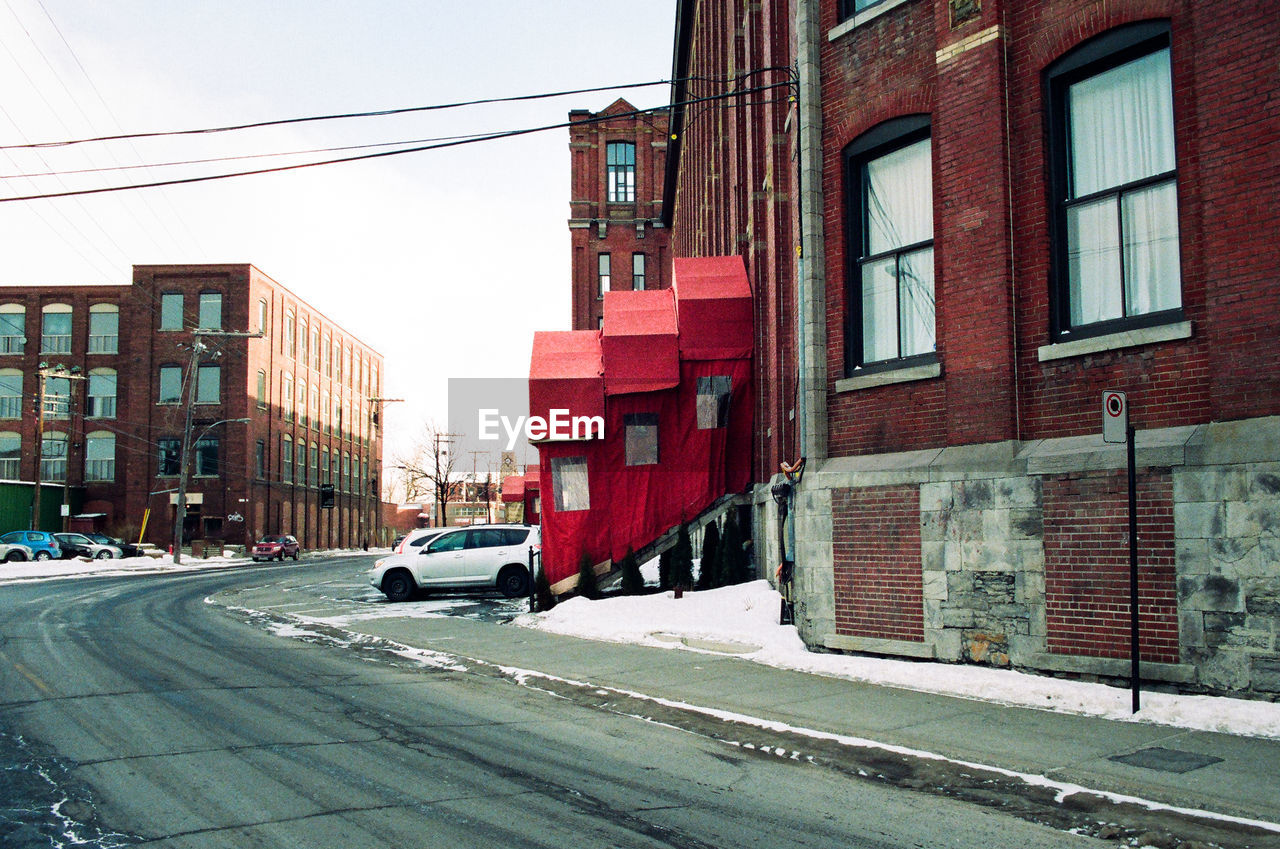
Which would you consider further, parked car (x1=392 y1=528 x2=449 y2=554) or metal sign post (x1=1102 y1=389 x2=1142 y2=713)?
parked car (x1=392 y1=528 x2=449 y2=554)

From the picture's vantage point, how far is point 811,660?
10992 mm

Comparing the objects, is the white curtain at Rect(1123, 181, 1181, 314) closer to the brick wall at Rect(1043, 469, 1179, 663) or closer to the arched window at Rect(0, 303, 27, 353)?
the brick wall at Rect(1043, 469, 1179, 663)

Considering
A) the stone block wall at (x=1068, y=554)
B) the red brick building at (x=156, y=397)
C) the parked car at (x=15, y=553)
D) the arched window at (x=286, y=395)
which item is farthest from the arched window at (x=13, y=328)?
the stone block wall at (x=1068, y=554)

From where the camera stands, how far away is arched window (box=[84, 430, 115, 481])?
61.7 metres

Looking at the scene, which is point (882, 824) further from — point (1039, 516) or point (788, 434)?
point (788, 434)

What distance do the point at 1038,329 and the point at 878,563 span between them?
3.03 metres

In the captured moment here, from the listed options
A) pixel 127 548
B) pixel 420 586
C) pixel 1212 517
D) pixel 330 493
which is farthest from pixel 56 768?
pixel 330 493

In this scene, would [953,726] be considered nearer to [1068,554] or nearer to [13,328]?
[1068,554]

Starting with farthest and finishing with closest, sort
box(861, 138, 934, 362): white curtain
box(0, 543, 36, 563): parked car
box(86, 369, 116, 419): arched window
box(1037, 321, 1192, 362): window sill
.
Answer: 1. box(86, 369, 116, 419): arched window
2. box(0, 543, 36, 563): parked car
3. box(861, 138, 934, 362): white curtain
4. box(1037, 321, 1192, 362): window sill

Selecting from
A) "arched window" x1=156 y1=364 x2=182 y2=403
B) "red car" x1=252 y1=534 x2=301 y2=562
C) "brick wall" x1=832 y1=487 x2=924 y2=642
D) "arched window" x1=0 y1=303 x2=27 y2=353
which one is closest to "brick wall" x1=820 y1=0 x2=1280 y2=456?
"brick wall" x1=832 y1=487 x2=924 y2=642

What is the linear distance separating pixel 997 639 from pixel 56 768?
26.3 ft

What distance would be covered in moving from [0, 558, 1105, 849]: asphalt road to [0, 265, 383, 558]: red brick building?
52.9 metres

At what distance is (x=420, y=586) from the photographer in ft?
71.4

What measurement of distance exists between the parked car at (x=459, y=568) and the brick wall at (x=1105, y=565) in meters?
14.0
